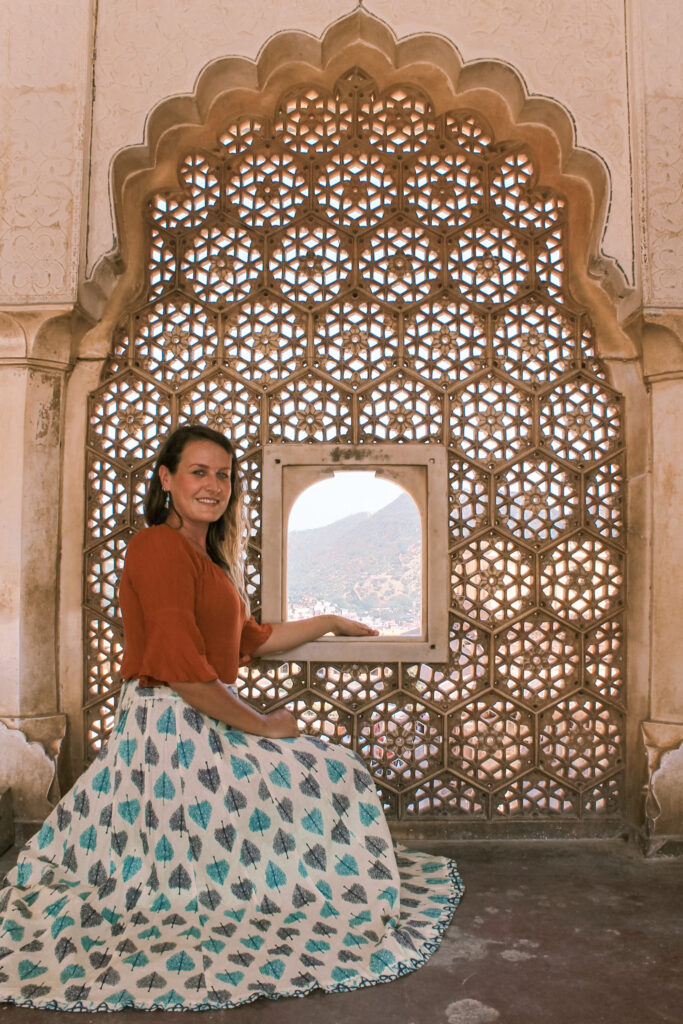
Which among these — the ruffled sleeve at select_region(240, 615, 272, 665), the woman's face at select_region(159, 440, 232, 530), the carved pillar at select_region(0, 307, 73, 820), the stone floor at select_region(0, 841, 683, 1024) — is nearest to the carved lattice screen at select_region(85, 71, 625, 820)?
the carved pillar at select_region(0, 307, 73, 820)

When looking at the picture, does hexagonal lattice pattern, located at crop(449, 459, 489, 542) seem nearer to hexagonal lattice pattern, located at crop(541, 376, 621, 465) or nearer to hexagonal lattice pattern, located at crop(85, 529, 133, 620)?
hexagonal lattice pattern, located at crop(541, 376, 621, 465)

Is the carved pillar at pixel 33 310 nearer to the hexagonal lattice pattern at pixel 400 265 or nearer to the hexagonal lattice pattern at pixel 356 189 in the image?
the hexagonal lattice pattern at pixel 356 189

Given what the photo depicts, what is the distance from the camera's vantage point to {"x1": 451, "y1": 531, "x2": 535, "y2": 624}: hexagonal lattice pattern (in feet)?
12.7

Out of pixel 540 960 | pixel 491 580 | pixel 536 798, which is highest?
pixel 491 580

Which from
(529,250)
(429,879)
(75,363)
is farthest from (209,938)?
(529,250)

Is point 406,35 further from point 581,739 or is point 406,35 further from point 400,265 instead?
→ point 581,739

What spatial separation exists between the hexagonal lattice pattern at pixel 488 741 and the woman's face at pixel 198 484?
1.66 metres

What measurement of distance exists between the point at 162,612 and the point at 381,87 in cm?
288

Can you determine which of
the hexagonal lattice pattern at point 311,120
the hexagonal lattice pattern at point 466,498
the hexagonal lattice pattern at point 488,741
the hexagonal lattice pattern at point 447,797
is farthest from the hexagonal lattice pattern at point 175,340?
the hexagonal lattice pattern at point 447,797

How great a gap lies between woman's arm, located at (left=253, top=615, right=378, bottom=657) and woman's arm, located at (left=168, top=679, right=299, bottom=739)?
0.66 m

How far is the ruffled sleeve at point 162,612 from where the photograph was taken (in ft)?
8.87

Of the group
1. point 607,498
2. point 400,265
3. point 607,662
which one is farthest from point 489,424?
point 607,662

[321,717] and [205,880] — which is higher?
[321,717]

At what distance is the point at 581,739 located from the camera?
153 inches
